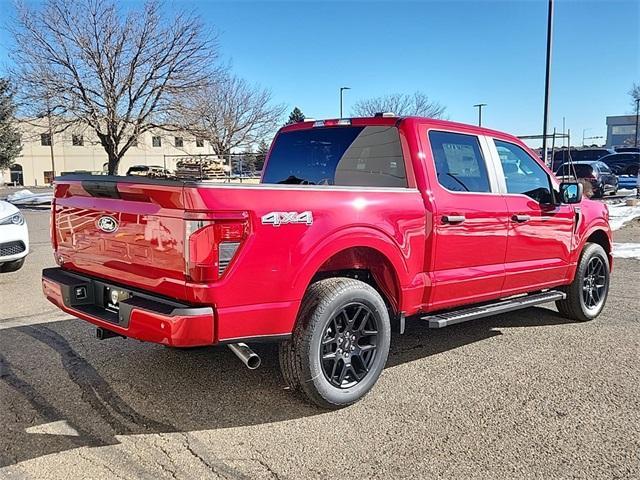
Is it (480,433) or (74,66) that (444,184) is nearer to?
(480,433)

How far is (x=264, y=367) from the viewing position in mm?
4355

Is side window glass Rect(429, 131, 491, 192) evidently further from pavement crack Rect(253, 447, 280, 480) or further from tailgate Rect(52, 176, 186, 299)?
pavement crack Rect(253, 447, 280, 480)

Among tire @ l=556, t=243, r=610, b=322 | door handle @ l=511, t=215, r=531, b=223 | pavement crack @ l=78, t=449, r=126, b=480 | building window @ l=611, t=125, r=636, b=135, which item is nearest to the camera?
pavement crack @ l=78, t=449, r=126, b=480

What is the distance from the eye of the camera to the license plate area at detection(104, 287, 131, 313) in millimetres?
3393

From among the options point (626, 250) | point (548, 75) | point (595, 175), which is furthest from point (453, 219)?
point (595, 175)

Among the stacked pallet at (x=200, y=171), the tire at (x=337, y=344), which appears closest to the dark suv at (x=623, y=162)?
the stacked pallet at (x=200, y=171)

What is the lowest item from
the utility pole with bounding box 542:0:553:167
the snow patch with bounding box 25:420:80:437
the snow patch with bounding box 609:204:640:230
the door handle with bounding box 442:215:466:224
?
the snow patch with bounding box 25:420:80:437

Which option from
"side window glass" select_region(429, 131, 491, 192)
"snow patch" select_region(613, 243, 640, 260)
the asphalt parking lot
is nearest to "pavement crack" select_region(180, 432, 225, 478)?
the asphalt parking lot

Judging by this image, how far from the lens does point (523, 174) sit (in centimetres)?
517

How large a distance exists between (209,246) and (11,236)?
5.49 metres

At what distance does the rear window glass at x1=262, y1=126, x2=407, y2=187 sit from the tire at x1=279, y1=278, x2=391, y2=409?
1029 mm

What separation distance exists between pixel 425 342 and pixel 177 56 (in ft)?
66.3

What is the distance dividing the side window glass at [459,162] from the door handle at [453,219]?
9.2 inches

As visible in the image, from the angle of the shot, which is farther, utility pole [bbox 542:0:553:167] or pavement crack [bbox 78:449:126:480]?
utility pole [bbox 542:0:553:167]
